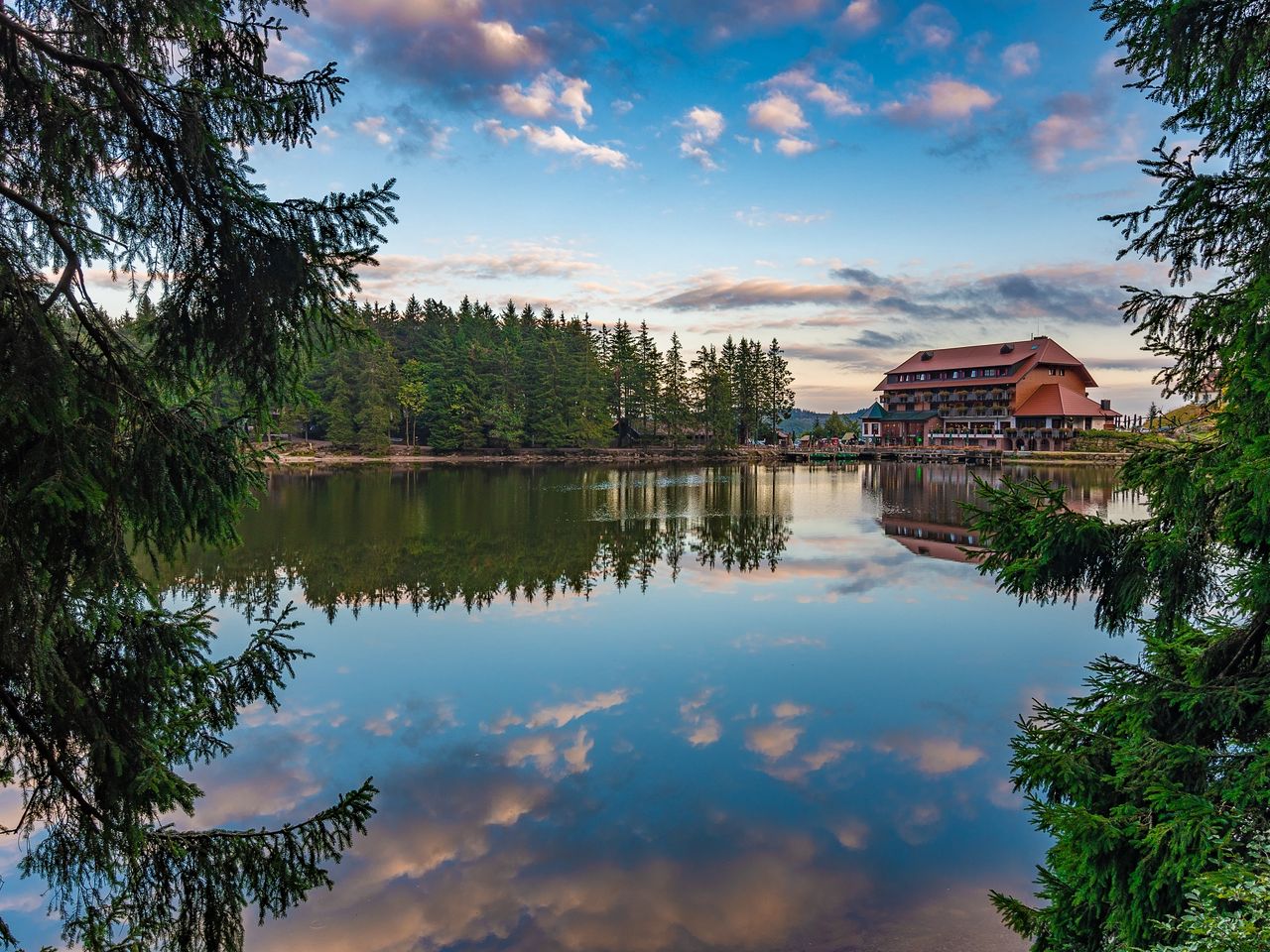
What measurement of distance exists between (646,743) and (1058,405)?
72.3 metres

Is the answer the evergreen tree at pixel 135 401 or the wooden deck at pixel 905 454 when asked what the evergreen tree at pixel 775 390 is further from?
the evergreen tree at pixel 135 401

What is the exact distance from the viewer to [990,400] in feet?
242

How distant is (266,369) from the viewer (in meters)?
3.70

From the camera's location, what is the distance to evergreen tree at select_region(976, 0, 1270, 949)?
10.0ft

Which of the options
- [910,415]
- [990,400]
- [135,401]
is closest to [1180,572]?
[135,401]

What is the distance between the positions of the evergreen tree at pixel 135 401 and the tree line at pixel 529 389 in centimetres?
5390

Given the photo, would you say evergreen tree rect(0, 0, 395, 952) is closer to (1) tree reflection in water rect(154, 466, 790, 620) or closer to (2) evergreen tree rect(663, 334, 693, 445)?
(1) tree reflection in water rect(154, 466, 790, 620)

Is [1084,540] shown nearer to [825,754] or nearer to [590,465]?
[825,754]

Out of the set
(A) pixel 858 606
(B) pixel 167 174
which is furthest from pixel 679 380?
(B) pixel 167 174

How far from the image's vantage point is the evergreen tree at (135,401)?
2.93 m

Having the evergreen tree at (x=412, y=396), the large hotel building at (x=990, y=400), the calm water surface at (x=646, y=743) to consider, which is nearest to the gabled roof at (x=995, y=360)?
the large hotel building at (x=990, y=400)

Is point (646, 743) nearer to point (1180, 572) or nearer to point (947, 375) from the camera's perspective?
point (1180, 572)

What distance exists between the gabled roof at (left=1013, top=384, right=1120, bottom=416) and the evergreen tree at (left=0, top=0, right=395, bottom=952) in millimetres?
76336

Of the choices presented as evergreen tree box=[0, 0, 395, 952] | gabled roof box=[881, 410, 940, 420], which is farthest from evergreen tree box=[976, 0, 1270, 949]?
gabled roof box=[881, 410, 940, 420]
